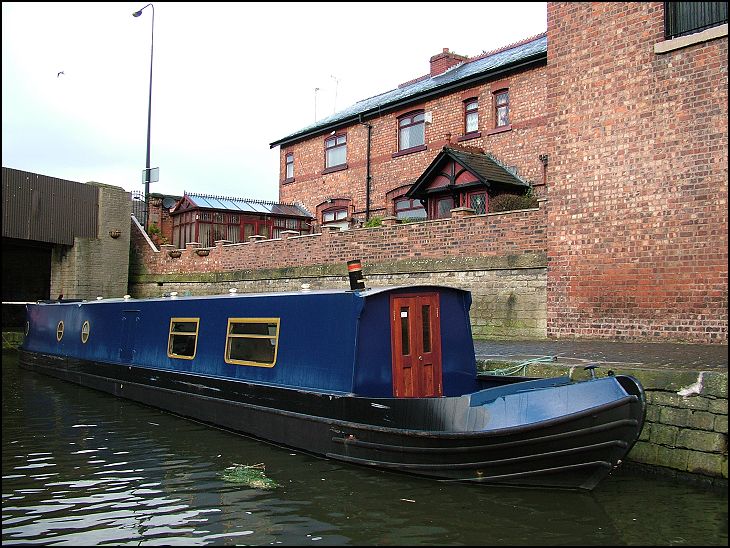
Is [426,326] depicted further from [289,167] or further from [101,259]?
[289,167]

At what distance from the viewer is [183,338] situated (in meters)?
10.5

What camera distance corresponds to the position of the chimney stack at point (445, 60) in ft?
76.2

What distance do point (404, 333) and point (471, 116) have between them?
44.6 feet

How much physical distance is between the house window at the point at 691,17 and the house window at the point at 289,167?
57.6 ft

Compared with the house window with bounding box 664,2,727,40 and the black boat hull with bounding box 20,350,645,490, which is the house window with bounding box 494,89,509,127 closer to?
the house window with bounding box 664,2,727,40

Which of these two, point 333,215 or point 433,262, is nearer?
point 433,262

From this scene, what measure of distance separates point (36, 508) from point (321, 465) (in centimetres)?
282

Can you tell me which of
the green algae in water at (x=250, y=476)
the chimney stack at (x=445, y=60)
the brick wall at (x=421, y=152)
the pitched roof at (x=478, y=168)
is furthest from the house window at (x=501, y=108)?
the green algae in water at (x=250, y=476)

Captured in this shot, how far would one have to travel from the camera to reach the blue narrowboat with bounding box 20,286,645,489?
6078mm

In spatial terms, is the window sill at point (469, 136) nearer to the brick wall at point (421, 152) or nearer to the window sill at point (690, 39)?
the brick wall at point (421, 152)

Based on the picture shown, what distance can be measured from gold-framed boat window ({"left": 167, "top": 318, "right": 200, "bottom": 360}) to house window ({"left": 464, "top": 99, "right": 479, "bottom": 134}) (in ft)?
39.2

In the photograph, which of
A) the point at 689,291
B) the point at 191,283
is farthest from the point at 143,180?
the point at 689,291

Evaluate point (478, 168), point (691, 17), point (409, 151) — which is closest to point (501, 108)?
point (478, 168)

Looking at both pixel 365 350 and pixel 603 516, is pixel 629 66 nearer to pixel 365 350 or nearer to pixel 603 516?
pixel 365 350
